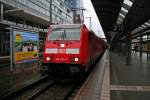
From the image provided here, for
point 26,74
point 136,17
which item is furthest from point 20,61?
point 136,17

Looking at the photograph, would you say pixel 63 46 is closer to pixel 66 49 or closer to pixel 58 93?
pixel 66 49

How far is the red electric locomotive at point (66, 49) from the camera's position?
12344 mm

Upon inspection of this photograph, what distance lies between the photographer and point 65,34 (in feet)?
43.6

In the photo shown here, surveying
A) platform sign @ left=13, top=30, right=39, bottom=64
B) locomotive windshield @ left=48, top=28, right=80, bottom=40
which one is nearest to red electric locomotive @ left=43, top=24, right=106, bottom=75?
locomotive windshield @ left=48, top=28, right=80, bottom=40

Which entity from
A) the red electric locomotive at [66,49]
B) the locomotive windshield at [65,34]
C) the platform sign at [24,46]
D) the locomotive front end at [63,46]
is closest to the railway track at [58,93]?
the red electric locomotive at [66,49]

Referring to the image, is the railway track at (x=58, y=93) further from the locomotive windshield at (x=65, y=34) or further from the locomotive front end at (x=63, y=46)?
the locomotive windshield at (x=65, y=34)

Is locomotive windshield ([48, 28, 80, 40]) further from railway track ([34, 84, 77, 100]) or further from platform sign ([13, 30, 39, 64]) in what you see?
railway track ([34, 84, 77, 100])

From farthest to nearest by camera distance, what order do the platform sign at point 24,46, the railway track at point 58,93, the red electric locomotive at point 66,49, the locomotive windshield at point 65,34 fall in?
the locomotive windshield at point 65,34
the red electric locomotive at point 66,49
the platform sign at point 24,46
the railway track at point 58,93

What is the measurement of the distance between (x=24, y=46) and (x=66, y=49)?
1929 millimetres

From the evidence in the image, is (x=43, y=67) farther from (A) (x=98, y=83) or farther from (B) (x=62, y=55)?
(A) (x=98, y=83)

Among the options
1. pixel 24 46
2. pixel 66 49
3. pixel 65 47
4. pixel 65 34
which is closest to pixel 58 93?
pixel 66 49

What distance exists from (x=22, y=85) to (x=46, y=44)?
89.5 inches

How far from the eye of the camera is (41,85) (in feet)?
43.3

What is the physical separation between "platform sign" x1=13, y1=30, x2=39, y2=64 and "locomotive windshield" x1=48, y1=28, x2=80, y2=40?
3.41 ft
